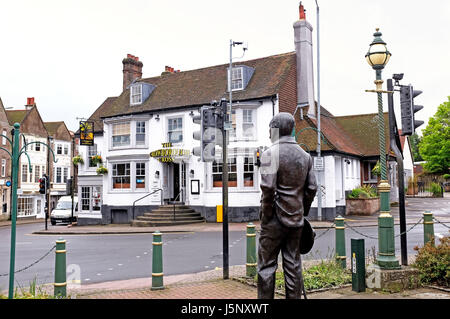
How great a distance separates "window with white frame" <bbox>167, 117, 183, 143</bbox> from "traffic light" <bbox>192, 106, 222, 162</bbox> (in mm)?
16773

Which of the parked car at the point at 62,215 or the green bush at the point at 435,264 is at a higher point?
the green bush at the point at 435,264

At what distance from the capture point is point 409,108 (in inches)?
332

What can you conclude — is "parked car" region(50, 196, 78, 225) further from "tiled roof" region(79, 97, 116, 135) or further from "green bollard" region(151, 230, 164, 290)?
"green bollard" region(151, 230, 164, 290)

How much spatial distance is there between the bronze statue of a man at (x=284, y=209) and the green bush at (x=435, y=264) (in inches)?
138

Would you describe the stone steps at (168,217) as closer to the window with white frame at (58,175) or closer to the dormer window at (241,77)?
the dormer window at (241,77)

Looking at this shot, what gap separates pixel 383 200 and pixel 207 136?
3.60 m

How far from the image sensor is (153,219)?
24188mm

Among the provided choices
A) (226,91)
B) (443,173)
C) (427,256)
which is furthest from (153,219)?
(443,173)

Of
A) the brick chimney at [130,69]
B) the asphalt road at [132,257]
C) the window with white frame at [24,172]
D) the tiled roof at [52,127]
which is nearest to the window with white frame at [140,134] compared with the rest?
the brick chimney at [130,69]

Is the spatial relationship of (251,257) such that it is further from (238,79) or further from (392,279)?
(238,79)

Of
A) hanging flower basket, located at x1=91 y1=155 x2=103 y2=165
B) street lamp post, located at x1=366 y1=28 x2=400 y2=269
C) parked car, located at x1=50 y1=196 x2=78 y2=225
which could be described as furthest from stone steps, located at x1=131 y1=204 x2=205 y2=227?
street lamp post, located at x1=366 y1=28 x2=400 y2=269

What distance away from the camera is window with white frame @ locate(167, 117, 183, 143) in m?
25.9

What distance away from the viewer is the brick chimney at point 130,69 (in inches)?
1267

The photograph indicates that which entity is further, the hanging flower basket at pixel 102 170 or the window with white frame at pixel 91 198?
the window with white frame at pixel 91 198
